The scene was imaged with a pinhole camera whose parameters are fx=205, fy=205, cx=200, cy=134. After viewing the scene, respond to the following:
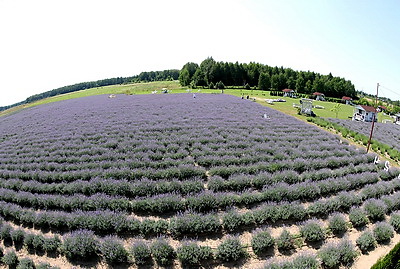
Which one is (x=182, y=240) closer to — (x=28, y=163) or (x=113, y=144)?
(x=113, y=144)

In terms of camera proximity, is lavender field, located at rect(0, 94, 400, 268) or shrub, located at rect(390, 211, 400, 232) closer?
lavender field, located at rect(0, 94, 400, 268)

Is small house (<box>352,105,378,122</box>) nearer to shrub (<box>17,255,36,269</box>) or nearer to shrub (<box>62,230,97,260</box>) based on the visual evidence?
shrub (<box>62,230,97,260</box>)

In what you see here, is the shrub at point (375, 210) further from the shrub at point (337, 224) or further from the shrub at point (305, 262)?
the shrub at point (305, 262)

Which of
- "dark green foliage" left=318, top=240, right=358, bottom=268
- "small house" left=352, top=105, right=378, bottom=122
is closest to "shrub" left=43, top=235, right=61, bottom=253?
"dark green foliage" left=318, top=240, right=358, bottom=268

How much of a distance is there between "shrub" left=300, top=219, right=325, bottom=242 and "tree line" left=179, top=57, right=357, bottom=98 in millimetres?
65260

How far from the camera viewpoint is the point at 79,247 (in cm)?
616

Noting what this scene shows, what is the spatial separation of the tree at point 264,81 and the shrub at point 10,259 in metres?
75.4

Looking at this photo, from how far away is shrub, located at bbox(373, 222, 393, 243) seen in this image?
7.09 m

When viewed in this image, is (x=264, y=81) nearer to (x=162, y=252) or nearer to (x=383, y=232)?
(x=383, y=232)

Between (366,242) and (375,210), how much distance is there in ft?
6.73

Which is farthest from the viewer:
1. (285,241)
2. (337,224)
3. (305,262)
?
(337,224)

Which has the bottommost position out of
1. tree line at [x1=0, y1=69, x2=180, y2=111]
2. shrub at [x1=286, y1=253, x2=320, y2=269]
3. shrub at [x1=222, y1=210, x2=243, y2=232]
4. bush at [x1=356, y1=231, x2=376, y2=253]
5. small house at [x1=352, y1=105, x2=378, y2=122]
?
bush at [x1=356, y1=231, x2=376, y2=253]

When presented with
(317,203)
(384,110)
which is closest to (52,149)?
(317,203)

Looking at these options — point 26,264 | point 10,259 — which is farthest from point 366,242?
point 10,259
